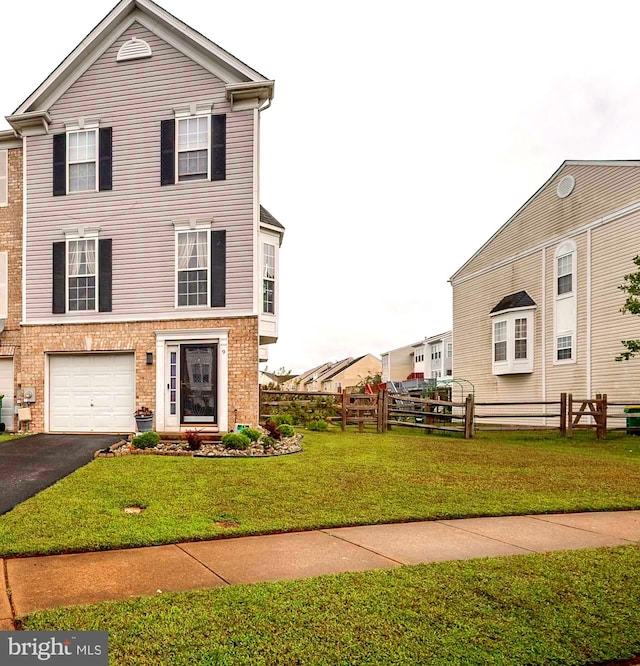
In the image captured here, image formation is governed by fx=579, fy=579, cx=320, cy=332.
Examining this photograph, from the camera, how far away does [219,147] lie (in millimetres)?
14414

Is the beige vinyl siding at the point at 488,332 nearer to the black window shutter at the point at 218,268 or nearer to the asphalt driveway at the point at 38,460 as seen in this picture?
the black window shutter at the point at 218,268

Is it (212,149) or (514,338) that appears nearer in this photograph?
(212,149)

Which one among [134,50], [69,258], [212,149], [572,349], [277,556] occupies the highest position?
[134,50]

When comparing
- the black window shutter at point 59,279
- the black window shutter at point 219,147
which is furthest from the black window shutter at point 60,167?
the black window shutter at point 219,147

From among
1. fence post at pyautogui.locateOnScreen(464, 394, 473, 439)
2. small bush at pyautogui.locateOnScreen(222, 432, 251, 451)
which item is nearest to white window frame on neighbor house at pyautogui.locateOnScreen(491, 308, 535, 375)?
fence post at pyautogui.locateOnScreen(464, 394, 473, 439)

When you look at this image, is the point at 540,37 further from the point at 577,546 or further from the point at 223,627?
the point at 223,627

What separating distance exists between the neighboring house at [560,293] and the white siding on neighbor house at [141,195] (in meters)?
12.6

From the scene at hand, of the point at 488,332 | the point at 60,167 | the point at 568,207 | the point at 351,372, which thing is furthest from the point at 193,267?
the point at 351,372

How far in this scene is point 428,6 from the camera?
10.1 m

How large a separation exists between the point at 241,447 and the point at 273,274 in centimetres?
547

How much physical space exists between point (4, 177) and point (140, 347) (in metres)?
6.47

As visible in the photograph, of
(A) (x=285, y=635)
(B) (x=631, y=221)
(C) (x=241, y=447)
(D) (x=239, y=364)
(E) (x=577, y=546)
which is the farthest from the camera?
(B) (x=631, y=221)

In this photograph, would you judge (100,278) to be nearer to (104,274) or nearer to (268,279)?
(104,274)

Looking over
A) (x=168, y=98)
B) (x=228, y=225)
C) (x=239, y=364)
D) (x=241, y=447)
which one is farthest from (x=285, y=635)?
(x=168, y=98)
